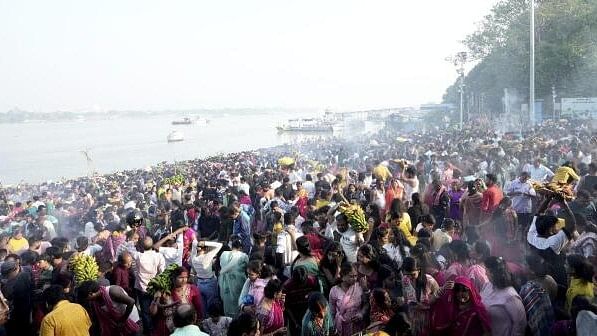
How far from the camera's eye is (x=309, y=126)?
249ft

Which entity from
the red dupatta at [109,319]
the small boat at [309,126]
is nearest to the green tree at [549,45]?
the small boat at [309,126]

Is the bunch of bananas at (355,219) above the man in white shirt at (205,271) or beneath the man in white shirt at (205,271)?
above

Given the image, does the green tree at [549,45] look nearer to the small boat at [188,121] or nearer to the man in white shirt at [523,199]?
the man in white shirt at [523,199]

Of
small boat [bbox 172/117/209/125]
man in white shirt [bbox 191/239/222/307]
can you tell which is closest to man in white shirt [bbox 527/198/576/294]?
man in white shirt [bbox 191/239/222/307]

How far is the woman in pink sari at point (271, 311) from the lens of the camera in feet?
14.3

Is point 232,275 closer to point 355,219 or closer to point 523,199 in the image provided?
point 355,219

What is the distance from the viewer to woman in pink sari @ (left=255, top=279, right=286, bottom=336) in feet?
14.3

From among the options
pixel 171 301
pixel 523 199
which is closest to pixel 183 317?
pixel 171 301

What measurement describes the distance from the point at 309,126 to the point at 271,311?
7173 cm

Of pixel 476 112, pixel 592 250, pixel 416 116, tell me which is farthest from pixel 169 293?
pixel 416 116

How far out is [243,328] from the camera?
143 inches

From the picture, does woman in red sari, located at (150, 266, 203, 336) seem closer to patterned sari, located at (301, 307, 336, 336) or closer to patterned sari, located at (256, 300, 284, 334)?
patterned sari, located at (256, 300, 284, 334)

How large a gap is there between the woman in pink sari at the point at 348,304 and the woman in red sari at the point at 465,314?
25.4 inches

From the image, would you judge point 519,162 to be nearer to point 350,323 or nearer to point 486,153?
point 486,153
